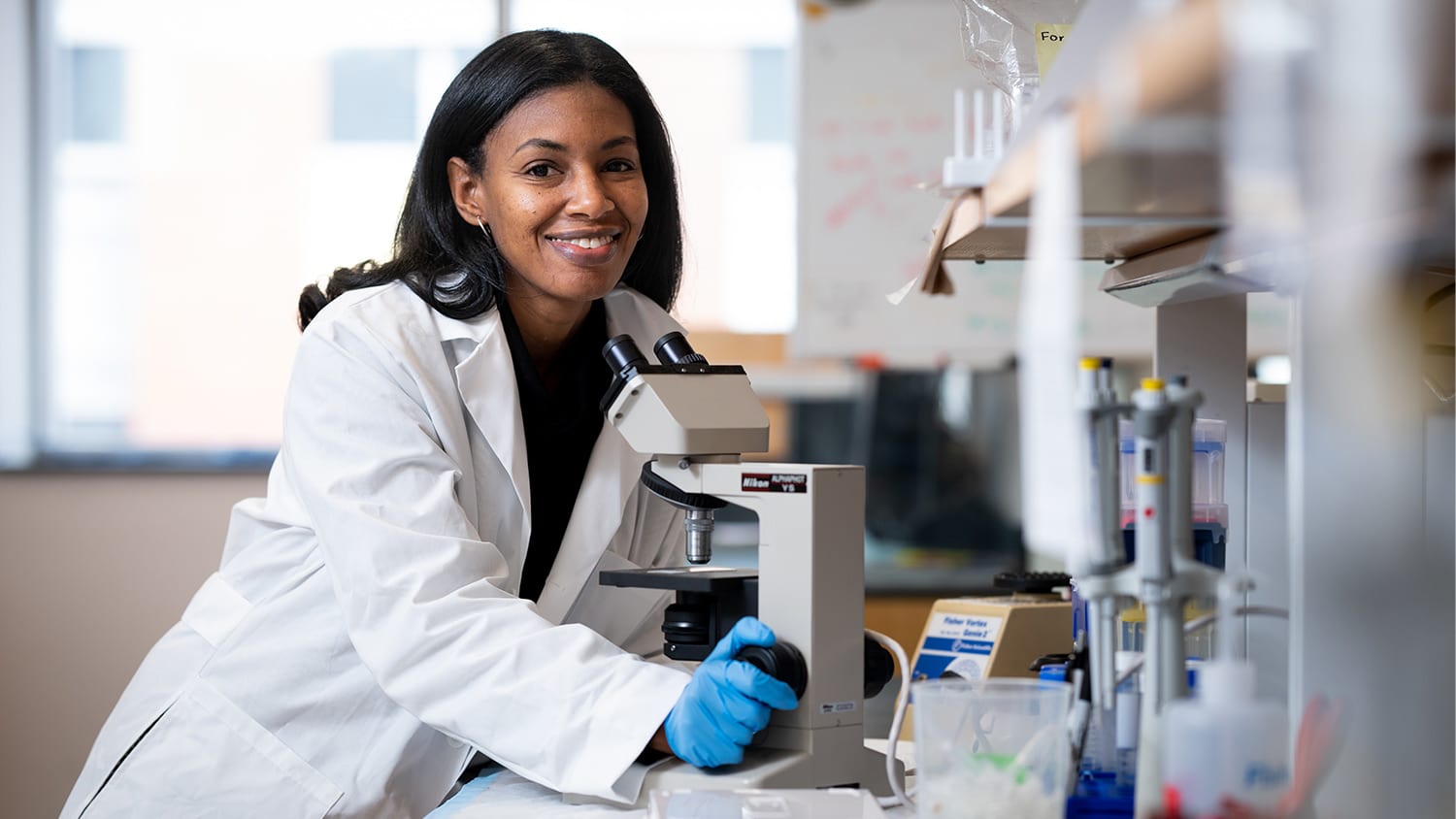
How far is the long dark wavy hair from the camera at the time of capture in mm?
1522

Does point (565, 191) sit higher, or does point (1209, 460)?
point (565, 191)

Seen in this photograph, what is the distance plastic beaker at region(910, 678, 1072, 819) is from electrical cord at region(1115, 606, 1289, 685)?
8 centimetres

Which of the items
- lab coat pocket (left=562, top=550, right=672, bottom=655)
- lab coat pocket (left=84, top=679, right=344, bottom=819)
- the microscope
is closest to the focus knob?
the microscope

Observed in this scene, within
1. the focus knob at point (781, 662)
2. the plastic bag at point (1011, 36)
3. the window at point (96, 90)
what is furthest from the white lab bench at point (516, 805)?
the window at point (96, 90)

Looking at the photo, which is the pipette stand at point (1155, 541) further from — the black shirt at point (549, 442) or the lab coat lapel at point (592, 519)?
the black shirt at point (549, 442)

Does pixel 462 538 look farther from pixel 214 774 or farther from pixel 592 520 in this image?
pixel 214 774

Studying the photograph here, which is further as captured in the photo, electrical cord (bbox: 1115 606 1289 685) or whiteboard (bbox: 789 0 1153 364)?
whiteboard (bbox: 789 0 1153 364)

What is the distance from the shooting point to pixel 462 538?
1284 millimetres

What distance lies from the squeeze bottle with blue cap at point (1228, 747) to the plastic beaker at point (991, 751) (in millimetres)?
123

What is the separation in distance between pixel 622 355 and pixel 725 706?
1.11 ft

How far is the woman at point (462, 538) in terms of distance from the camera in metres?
1.19

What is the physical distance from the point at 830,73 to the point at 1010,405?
2.90ft

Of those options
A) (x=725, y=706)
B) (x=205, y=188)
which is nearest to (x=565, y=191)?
(x=725, y=706)

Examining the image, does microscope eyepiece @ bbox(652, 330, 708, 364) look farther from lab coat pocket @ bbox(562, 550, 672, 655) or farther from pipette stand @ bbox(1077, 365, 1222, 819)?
pipette stand @ bbox(1077, 365, 1222, 819)
